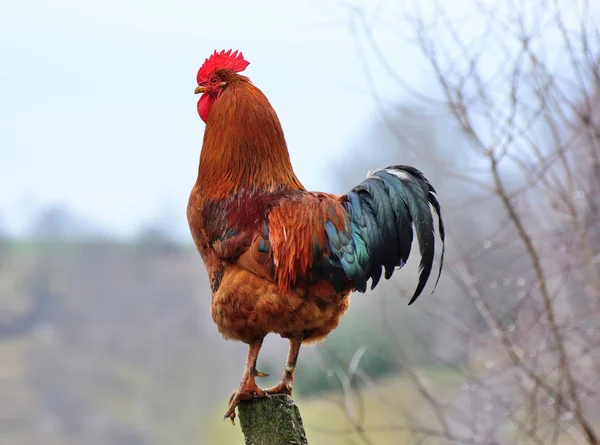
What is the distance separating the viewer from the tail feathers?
2.52m

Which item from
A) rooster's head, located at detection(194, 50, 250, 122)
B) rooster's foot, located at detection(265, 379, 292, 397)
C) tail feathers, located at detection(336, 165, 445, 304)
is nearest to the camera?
tail feathers, located at detection(336, 165, 445, 304)

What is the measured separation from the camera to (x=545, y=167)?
3436 mm

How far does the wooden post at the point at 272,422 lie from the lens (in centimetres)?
253

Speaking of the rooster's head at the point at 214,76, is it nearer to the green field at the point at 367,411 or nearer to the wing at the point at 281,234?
the wing at the point at 281,234

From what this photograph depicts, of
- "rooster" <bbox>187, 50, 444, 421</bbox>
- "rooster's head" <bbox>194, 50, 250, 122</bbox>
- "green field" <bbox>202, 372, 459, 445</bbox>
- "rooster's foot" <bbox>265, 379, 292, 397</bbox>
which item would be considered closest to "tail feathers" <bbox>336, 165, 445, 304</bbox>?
"rooster" <bbox>187, 50, 444, 421</bbox>

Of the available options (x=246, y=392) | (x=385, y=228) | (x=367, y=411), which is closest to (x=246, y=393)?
(x=246, y=392)

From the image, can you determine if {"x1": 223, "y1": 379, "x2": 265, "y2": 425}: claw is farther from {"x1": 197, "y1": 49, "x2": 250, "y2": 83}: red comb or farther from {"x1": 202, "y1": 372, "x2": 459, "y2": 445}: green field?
{"x1": 202, "y1": 372, "x2": 459, "y2": 445}: green field

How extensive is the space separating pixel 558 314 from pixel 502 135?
57.4 inches

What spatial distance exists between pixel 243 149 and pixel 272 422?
0.99 metres

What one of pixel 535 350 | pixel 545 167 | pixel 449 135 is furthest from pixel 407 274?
pixel 545 167

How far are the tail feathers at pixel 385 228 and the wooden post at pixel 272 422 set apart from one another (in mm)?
499

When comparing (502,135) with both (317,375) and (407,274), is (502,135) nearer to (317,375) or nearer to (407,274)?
(407,274)

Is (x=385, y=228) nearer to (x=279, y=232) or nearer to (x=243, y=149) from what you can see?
(x=279, y=232)

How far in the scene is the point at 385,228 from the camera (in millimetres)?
2531
